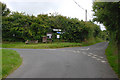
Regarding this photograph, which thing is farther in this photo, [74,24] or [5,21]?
[74,24]

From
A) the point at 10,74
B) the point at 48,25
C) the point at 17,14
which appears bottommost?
the point at 10,74

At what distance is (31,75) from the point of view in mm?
6133

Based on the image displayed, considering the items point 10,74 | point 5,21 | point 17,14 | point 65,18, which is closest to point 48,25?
point 65,18

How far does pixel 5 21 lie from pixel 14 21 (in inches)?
52.7

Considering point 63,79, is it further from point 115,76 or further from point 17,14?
point 17,14

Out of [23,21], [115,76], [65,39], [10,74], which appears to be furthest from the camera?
[65,39]

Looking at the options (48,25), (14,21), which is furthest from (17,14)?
(48,25)

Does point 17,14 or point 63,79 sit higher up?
point 17,14

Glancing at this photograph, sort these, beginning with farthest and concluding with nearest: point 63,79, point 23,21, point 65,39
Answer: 1. point 65,39
2. point 23,21
3. point 63,79

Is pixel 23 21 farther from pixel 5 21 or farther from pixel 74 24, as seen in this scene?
A: pixel 74 24

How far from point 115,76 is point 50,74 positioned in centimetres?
258

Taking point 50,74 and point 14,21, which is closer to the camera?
point 50,74

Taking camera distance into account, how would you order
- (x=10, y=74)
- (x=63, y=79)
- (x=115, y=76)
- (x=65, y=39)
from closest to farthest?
(x=63, y=79) → (x=115, y=76) → (x=10, y=74) → (x=65, y=39)

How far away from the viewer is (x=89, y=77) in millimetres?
5805
